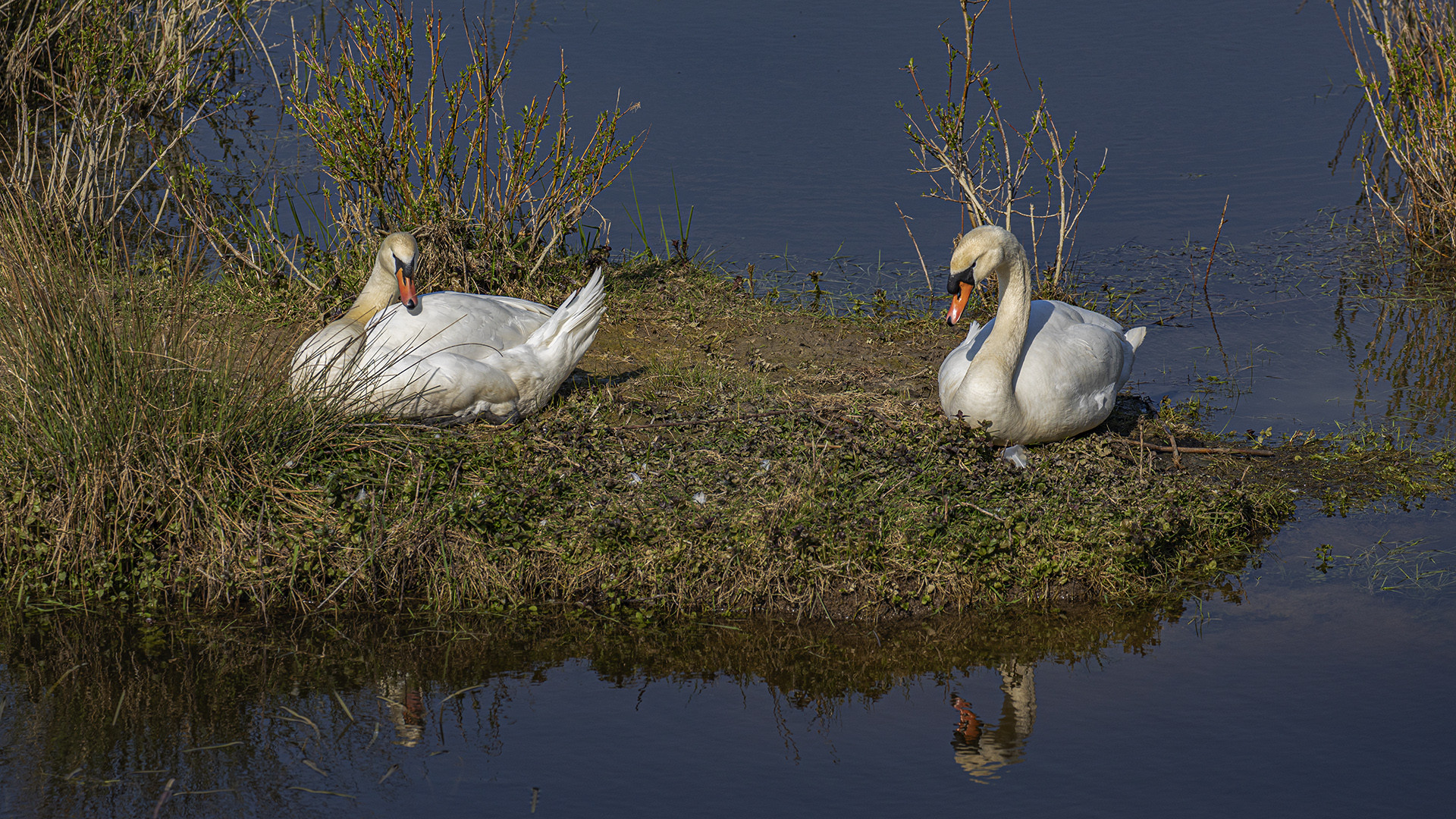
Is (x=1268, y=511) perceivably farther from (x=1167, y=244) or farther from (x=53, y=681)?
(x=53, y=681)

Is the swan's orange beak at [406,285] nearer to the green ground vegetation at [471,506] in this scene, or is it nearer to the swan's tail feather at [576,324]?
the swan's tail feather at [576,324]

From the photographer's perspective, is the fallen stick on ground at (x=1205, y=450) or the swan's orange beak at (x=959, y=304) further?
the fallen stick on ground at (x=1205, y=450)

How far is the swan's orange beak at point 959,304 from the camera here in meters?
6.42

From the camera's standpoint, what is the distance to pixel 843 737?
4.73m

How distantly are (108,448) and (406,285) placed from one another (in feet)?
6.58

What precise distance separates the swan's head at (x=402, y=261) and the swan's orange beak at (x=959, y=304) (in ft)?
9.77

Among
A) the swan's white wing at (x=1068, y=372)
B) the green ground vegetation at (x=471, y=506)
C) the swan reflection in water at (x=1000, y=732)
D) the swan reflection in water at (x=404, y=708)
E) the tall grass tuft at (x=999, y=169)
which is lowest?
the swan reflection in water at (x=1000, y=732)

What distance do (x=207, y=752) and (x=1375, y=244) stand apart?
967cm

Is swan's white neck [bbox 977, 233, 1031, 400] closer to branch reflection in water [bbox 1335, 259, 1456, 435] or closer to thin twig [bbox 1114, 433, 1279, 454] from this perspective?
thin twig [bbox 1114, 433, 1279, 454]

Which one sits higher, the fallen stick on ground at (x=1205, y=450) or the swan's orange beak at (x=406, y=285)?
the swan's orange beak at (x=406, y=285)

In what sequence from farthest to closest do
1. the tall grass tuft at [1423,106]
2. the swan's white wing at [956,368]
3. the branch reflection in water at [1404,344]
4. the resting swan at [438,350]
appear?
the tall grass tuft at [1423,106] < the branch reflection in water at [1404,344] < the swan's white wing at [956,368] < the resting swan at [438,350]

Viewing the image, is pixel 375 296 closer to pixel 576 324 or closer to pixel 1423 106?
pixel 576 324

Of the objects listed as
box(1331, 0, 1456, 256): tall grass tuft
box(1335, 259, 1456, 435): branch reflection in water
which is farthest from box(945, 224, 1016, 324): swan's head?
box(1331, 0, 1456, 256): tall grass tuft

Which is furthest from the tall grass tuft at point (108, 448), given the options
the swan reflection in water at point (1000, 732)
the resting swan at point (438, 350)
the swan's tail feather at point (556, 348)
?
the swan reflection in water at point (1000, 732)
